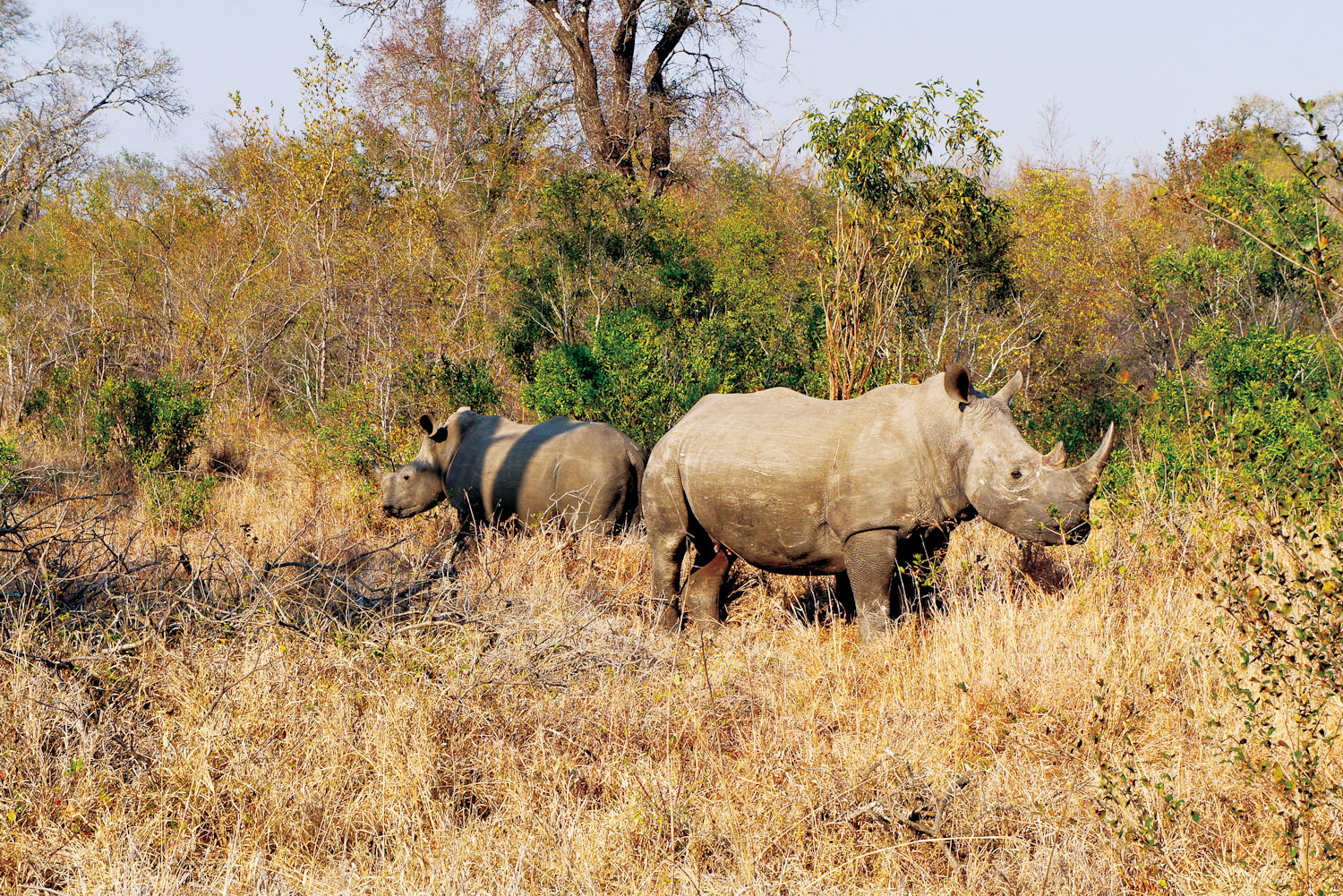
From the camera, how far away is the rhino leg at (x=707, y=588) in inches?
261

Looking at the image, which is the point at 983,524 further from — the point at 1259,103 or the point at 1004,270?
the point at 1259,103

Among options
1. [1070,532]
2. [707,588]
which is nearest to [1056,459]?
[1070,532]

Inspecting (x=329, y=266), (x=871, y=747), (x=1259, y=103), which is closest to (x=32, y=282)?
(x=329, y=266)

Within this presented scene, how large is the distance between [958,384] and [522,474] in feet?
13.5

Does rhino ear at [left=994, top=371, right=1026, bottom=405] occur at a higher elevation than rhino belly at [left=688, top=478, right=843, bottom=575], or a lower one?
higher

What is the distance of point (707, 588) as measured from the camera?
6.68m

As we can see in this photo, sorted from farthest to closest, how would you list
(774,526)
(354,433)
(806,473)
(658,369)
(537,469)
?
(354,433), (658,369), (537,469), (774,526), (806,473)

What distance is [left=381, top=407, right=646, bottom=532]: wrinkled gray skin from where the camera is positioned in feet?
27.6

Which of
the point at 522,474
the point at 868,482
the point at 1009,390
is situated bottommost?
the point at 522,474

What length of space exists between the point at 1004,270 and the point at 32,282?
13874mm

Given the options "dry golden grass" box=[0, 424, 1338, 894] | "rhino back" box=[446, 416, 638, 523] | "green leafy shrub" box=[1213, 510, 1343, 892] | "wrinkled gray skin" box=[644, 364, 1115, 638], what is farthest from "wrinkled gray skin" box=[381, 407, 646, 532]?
"green leafy shrub" box=[1213, 510, 1343, 892]

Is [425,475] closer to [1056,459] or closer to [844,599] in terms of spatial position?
[844,599]

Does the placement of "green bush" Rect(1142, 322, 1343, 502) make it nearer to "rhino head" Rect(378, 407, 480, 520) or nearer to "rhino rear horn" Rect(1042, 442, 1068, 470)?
"rhino rear horn" Rect(1042, 442, 1068, 470)

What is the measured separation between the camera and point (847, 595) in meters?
6.50
